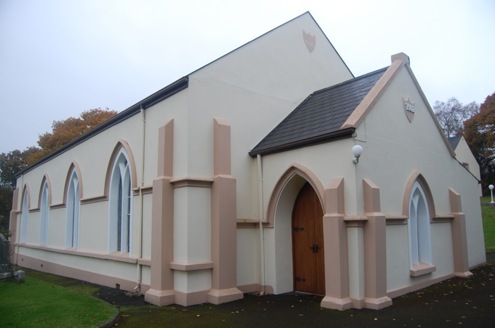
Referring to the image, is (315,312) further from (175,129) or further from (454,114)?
(454,114)

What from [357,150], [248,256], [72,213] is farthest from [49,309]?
[72,213]

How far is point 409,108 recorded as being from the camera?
34.9ft

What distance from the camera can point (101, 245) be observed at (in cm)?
1335

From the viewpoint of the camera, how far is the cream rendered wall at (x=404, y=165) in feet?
29.5

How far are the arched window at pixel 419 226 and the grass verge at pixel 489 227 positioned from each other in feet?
30.7

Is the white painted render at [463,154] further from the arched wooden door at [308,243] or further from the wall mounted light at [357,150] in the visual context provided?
the wall mounted light at [357,150]

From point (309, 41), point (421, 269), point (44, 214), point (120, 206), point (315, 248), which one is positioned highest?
point (309, 41)

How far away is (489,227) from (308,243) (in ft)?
60.5

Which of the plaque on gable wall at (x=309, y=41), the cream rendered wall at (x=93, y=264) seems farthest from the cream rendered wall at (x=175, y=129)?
the plaque on gable wall at (x=309, y=41)

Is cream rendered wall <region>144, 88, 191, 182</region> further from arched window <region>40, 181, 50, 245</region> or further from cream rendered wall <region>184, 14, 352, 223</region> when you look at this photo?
arched window <region>40, 181, 50, 245</region>

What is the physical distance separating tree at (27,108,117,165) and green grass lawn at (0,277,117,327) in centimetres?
2877

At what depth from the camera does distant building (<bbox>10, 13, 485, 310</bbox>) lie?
336 inches

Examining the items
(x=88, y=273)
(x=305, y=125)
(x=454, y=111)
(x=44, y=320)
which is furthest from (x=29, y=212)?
(x=454, y=111)

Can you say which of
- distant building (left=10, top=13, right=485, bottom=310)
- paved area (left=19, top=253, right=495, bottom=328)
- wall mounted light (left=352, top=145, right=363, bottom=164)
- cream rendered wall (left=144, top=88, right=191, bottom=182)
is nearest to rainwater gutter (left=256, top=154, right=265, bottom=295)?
distant building (left=10, top=13, right=485, bottom=310)
